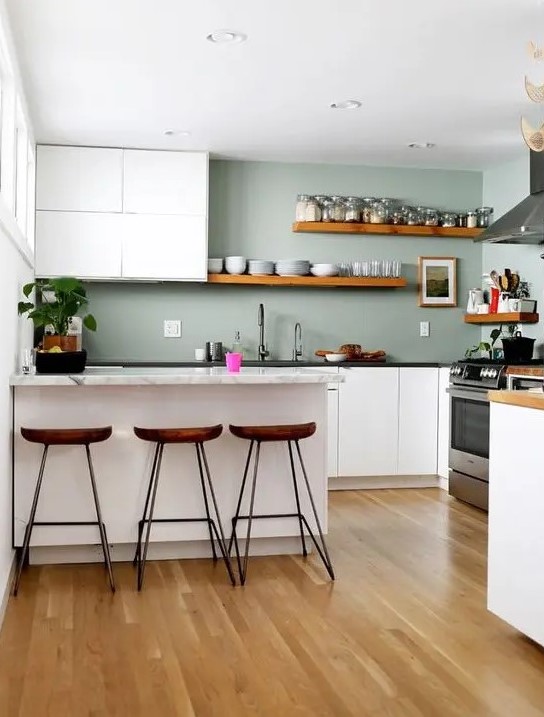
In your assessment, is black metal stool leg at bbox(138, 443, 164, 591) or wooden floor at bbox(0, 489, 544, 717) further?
black metal stool leg at bbox(138, 443, 164, 591)

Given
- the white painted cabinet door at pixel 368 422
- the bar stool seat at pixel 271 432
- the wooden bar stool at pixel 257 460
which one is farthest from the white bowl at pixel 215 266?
the bar stool seat at pixel 271 432

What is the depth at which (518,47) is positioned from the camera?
4055 mm

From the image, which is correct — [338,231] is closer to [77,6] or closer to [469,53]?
[469,53]

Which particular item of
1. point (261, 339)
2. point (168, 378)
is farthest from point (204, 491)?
point (261, 339)

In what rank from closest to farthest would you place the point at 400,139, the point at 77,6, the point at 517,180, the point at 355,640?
the point at 355,640, the point at 77,6, the point at 400,139, the point at 517,180

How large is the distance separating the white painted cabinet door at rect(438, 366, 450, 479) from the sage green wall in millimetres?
613

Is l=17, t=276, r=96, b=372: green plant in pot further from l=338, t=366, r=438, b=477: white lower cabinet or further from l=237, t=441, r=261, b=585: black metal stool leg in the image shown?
l=338, t=366, r=438, b=477: white lower cabinet

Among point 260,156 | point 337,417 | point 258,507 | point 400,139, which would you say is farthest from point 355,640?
point 260,156

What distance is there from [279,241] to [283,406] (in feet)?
8.68

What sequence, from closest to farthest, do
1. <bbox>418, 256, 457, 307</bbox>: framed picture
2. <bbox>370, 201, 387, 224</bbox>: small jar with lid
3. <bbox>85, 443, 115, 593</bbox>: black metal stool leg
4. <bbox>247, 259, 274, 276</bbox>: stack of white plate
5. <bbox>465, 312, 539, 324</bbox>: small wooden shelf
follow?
<bbox>85, 443, 115, 593</bbox>: black metal stool leg, <bbox>465, 312, 539, 324</bbox>: small wooden shelf, <bbox>247, 259, 274, 276</bbox>: stack of white plate, <bbox>370, 201, 387, 224</bbox>: small jar with lid, <bbox>418, 256, 457, 307</bbox>: framed picture

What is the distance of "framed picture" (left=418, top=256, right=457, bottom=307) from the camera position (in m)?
6.89

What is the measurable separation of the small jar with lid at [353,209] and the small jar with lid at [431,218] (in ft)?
1.84

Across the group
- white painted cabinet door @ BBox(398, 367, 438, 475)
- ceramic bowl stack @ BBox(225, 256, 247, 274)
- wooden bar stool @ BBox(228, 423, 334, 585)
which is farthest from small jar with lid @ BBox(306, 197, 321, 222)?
wooden bar stool @ BBox(228, 423, 334, 585)

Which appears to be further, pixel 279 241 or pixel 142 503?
pixel 279 241
